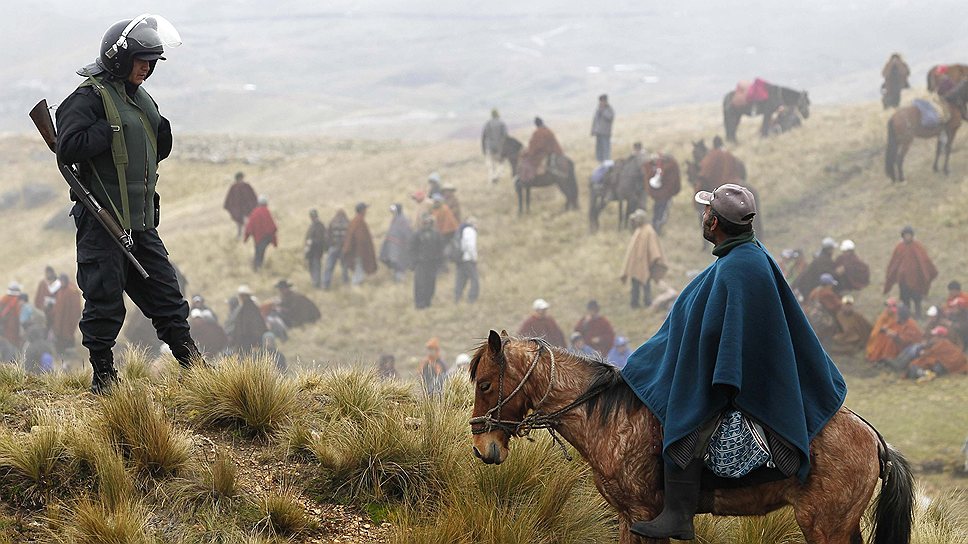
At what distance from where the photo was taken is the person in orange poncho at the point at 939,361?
18.5m

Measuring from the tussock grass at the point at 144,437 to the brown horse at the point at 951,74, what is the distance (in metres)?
25.0

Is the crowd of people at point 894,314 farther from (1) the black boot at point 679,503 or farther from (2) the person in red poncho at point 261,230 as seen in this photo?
(1) the black boot at point 679,503

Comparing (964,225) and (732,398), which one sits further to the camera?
(964,225)

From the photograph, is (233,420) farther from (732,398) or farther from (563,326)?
(563,326)

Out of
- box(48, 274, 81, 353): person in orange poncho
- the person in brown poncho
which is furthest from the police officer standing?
box(48, 274, 81, 353): person in orange poncho

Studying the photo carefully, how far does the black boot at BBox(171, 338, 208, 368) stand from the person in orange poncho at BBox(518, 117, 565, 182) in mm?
21484

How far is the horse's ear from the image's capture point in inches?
148

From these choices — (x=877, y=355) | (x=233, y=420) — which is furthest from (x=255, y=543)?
(x=877, y=355)

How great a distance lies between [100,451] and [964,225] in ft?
78.2

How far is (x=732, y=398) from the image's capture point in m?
3.58

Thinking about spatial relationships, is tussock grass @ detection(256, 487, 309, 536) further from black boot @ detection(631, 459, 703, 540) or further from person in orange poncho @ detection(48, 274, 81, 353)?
person in orange poncho @ detection(48, 274, 81, 353)

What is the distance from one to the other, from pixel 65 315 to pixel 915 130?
75.3 feet

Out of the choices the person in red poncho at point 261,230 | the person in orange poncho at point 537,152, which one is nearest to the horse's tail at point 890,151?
the person in orange poncho at point 537,152

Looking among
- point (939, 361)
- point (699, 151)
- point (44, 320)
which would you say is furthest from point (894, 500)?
point (699, 151)
